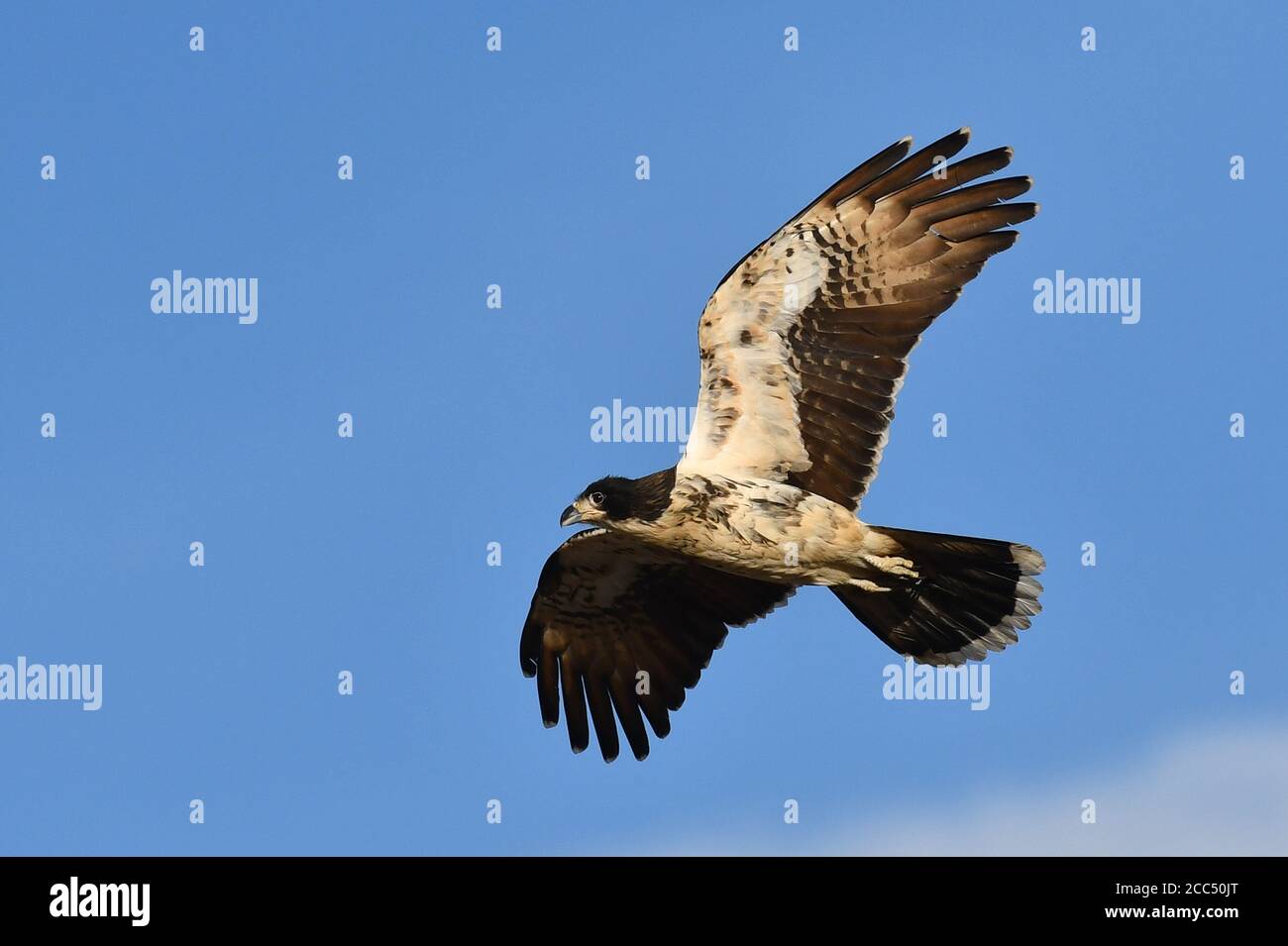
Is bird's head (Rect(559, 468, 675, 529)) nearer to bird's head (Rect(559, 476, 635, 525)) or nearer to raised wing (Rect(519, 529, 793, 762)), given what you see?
bird's head (Rect(559, 476, 635, 525))

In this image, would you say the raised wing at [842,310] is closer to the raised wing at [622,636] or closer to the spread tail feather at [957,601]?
the spread tail feather at [957,601]

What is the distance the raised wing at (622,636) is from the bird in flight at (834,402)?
151cm

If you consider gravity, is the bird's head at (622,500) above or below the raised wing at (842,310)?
below

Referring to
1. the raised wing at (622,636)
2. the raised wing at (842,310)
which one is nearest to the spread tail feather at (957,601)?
the raised wing at (842,310)

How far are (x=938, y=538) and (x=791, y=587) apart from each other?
7.06 ft

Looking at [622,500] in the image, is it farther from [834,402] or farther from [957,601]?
[957,601]

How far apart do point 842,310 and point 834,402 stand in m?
0.84

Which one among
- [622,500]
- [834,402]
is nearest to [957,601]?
[834,402]

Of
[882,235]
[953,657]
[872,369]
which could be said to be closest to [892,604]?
[953,657]

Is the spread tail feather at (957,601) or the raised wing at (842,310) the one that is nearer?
the raised wing at (842,310)

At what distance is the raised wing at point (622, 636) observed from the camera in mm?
18734

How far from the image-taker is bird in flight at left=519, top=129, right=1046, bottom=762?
16.6 m

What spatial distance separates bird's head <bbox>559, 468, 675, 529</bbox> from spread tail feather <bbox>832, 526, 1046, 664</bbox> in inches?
86.0

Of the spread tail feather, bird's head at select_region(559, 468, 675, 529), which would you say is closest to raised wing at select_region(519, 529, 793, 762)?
the spread tail feather
